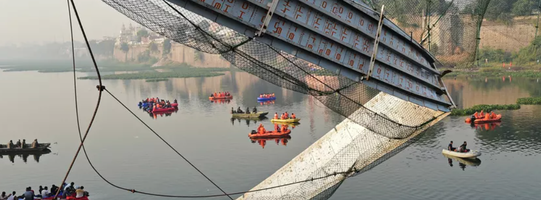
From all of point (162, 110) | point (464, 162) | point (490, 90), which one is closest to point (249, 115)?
point (162, 110)

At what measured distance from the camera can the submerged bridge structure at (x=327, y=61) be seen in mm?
14273

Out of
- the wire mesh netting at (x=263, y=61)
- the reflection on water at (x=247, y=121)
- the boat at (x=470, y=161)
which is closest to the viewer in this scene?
the wire mesh netting at (x=263, y=61)

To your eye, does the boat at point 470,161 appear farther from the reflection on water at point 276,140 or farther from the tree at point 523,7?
the tree at point 523,7

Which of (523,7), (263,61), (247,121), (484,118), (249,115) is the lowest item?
(247,121)

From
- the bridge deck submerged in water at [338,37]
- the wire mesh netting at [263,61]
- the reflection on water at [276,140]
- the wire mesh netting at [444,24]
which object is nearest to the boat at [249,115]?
the reflection on water at [276,140]

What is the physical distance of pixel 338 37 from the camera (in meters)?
15.6

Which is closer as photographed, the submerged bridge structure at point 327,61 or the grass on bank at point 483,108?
the submerged bridge structure at point 327,61

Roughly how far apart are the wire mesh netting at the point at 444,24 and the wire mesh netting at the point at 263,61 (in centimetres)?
239

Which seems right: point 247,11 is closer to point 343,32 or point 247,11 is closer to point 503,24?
point 343,32

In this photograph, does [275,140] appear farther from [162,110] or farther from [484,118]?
[162,110]

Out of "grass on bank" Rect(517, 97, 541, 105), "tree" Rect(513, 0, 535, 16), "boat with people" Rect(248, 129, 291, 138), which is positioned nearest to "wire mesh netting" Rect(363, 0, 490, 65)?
"boat with people" Rect(248, 129, 291, 138)

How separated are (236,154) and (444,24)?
2428cm

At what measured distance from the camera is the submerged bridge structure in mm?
14273

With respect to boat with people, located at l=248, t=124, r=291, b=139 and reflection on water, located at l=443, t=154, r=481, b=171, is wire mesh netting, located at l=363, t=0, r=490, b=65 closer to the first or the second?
reflection on water, located at l=443, t=154, r=481, b=171
